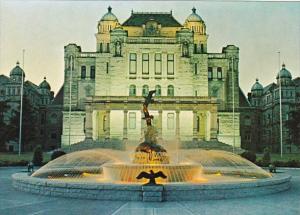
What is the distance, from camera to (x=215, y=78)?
5038 cm

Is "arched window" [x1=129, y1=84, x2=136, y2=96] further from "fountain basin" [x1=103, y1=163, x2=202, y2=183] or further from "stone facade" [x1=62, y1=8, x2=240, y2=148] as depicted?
"fountain basin" [x1=103, y1=163, x2=202, y2=183]

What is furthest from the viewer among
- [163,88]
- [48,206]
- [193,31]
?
[193,31]

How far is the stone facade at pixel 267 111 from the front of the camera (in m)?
47.3

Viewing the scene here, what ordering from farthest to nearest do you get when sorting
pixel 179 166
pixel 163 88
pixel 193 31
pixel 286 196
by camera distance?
pixel 193 31 < pixel 163 88 < pixel 179 166 < pixel 286 196

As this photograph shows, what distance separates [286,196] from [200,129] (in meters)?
34.2

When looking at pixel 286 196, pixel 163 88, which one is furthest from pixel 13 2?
pixel 163 88

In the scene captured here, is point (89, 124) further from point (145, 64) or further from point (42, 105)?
point (42, 105)

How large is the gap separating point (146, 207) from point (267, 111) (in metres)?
46.8

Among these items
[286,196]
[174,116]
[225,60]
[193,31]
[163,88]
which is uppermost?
[193,31]

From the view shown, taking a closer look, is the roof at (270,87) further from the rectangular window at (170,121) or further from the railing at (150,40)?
the rectangular window at (170,121)

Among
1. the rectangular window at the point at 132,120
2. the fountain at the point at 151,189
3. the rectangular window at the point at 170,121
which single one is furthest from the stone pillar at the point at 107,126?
the fountain at the point at 151,189

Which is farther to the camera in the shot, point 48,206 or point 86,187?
point 86,187

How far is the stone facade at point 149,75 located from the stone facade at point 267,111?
4032 millimetres

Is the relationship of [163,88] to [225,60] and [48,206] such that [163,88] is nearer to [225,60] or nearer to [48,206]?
[225,60]
